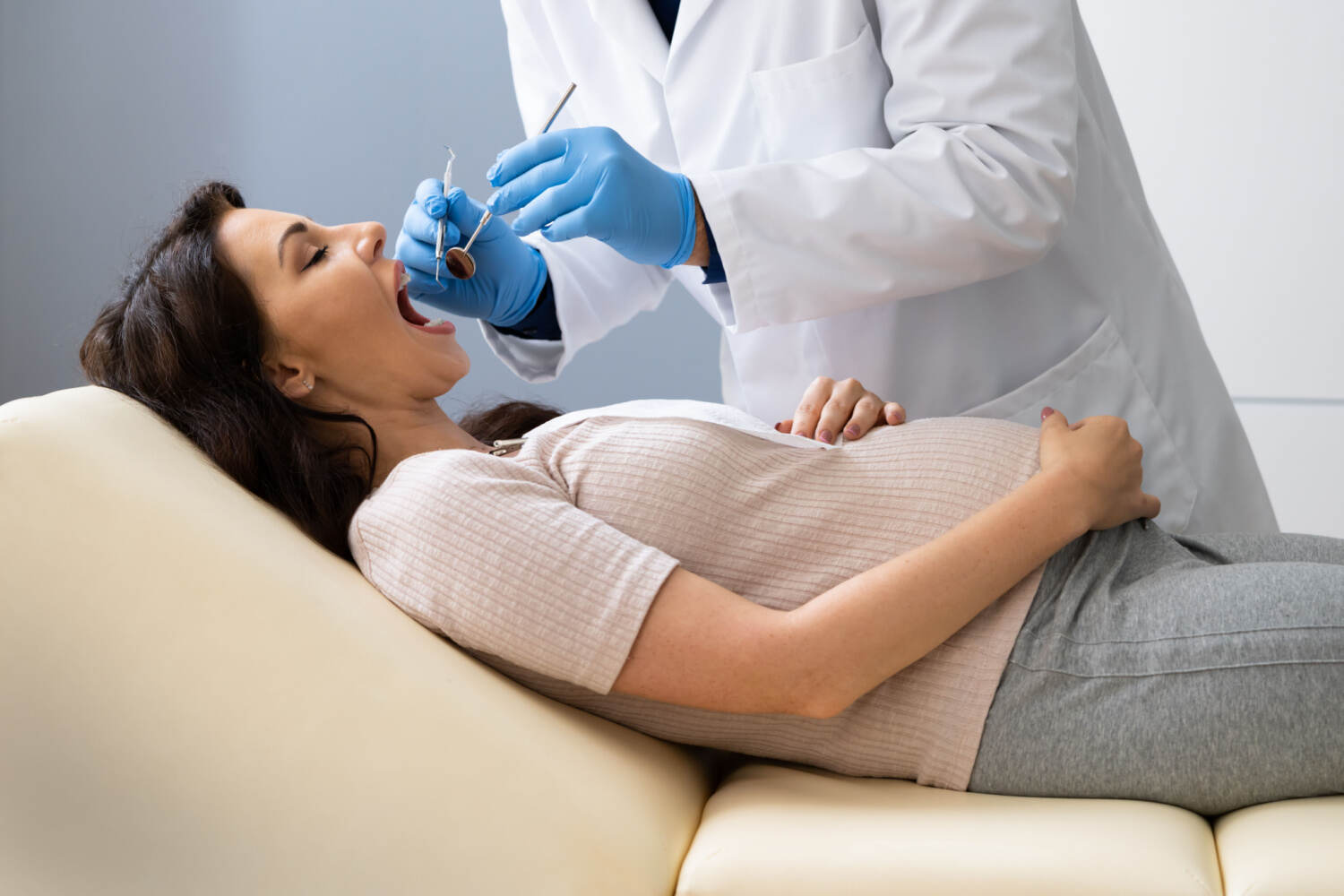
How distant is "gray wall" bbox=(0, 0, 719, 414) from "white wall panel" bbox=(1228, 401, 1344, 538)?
1.60m

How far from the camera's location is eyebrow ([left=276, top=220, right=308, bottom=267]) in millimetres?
1325

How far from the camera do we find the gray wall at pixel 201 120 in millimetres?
2695

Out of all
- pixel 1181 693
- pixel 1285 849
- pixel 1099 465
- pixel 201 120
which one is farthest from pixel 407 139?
pixel 1285 849

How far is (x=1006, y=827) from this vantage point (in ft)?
3.01

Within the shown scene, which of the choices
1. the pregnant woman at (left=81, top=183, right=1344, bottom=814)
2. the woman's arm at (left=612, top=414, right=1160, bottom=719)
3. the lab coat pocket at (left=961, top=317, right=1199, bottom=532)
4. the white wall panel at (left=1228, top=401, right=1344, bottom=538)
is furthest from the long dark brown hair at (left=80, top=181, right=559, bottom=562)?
the white wall panel at (left=1228, top=401, right=1344, bottom=538)

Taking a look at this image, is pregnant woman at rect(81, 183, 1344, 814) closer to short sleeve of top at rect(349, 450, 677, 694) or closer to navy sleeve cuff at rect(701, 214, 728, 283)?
short sleeve of top at rect(349, 450, 677, 694)

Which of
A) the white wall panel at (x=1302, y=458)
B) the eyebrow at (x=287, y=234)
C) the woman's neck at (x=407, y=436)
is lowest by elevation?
the white wall panel at (x=1302, y=458)

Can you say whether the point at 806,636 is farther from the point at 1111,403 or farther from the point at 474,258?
the point at 474,258

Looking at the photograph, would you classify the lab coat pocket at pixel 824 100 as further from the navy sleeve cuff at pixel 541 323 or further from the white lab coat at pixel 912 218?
the navy sleeve cuff at pixel 541 323

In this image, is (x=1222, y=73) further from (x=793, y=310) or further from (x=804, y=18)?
(x=793, y=310)

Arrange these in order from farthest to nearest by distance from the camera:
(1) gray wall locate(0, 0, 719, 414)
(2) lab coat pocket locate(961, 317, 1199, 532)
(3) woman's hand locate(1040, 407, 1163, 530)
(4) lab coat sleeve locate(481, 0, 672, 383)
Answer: (1) gray wall locate(0, 0, 719, 414), (4) lab coat sleeve locate(481, 0, 672, 383), (2) lab coat pocket locate(961, 317, 1199, 532), (3) woman's hand locate(1040, 407, 1163, 530)

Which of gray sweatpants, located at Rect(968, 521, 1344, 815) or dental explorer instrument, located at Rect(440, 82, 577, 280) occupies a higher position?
dental explorer instrument, located at Rect(440, 82, 577, 280)

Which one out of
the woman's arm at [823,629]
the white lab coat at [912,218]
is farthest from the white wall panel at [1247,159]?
the woman's arm at [823,629]

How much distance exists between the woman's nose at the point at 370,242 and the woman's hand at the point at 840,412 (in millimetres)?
552
